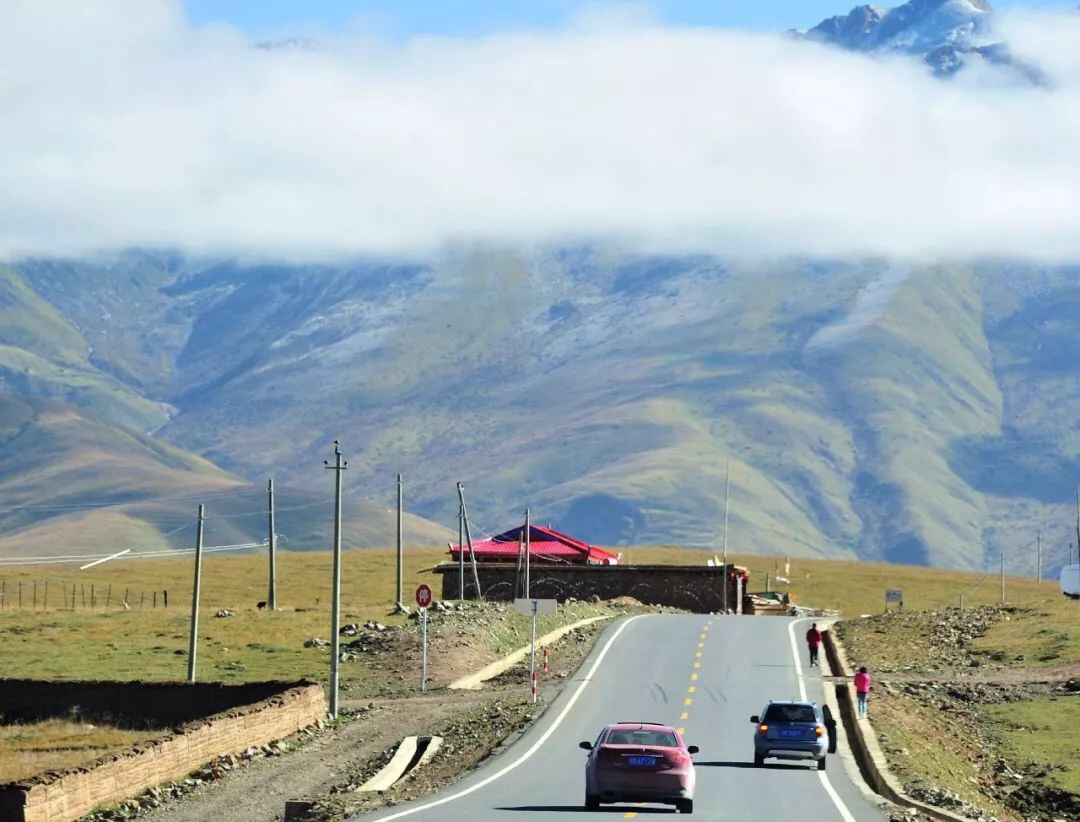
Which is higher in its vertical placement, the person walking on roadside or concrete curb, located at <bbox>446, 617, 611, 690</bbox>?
concrete curb, located at <bbox>446, 617, 611, 690</bbox>

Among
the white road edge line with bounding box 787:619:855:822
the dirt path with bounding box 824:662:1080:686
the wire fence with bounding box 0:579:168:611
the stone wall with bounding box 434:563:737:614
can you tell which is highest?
the wire fence with bounding box 0:579:168:611

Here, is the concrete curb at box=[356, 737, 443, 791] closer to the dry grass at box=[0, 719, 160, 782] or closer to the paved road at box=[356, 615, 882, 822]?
the paved road at box=[356, 615, 882, 822]

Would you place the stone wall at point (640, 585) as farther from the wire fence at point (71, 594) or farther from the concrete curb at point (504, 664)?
the wire fence at point (71, 594)

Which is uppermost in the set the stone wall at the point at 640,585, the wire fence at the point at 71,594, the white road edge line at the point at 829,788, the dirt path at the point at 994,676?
the wire fence at the point at 71,594

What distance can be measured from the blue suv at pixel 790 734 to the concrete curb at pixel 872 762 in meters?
1.44

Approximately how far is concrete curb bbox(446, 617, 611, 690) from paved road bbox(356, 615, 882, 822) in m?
2.09

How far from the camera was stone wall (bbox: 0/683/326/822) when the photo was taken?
1731 inches

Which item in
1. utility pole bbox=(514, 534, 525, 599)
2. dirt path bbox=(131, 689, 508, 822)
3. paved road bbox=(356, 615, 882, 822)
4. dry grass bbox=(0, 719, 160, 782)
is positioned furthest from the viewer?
utility pole bbox=(514, 534, 525, 599)

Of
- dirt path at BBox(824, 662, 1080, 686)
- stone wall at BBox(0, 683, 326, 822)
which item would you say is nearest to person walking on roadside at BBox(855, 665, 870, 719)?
dirt path at BBox(824, 662, 1080, 686)

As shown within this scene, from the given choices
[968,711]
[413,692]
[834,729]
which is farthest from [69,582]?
[834,729]

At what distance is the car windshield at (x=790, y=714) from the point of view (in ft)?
172

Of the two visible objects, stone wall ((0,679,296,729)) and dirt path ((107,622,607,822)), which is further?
stone wall ((0,679,296,729))

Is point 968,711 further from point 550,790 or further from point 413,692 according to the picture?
point 550,790

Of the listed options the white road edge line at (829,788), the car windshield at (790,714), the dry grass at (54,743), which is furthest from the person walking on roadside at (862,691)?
the dry grass at (54,743)
